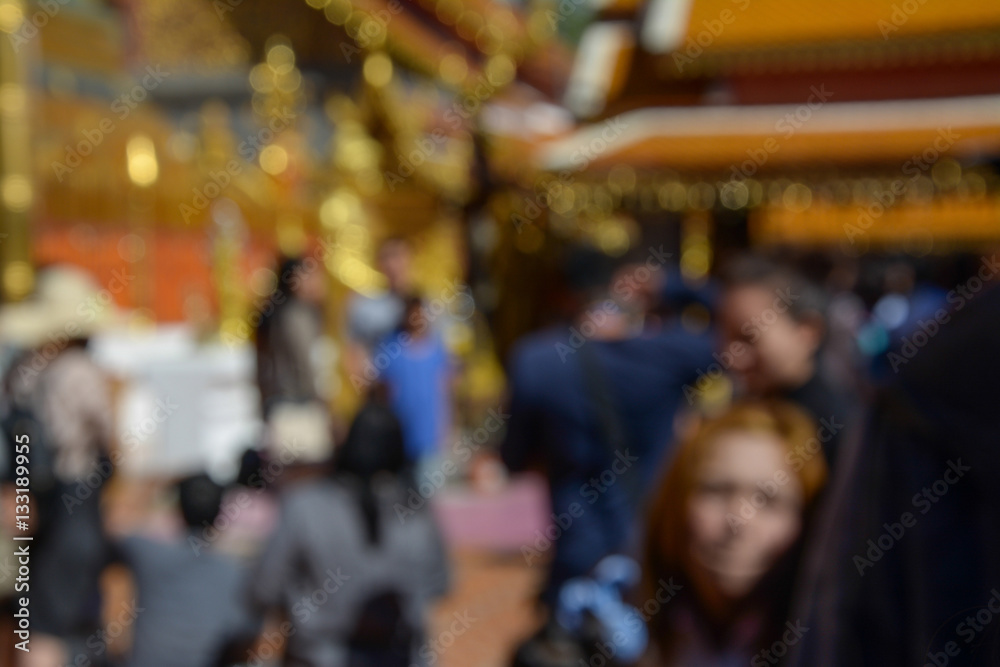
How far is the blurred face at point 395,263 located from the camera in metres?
5.58

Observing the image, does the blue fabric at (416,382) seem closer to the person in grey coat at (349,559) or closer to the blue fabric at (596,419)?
the blue fabric at (596,419)

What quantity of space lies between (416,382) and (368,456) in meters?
3.03

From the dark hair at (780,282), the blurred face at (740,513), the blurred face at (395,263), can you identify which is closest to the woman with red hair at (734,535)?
the blurred face at (740,513)

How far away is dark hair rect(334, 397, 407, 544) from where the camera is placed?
106 inches

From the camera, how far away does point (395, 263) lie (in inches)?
220

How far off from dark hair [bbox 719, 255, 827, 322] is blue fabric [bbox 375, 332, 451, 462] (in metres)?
3.29

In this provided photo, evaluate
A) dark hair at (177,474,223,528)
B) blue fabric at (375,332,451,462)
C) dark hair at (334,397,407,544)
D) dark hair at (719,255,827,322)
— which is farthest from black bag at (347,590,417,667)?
blue fabric at (375,332,451,462)

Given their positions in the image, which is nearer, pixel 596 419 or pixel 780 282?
pixel 780 282

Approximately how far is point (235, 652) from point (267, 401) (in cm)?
384

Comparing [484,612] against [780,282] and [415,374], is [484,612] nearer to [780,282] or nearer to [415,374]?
[415,374]

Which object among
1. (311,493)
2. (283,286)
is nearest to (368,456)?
(311,493)

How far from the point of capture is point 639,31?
204 inches

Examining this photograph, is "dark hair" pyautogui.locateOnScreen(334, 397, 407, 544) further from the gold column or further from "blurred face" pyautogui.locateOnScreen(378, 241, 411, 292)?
the gold column

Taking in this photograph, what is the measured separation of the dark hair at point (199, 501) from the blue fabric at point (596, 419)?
0.97m
